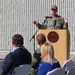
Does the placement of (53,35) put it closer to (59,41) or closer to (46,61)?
(59,41)

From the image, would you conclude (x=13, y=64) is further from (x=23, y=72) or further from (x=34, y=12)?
(x=34, y=12)

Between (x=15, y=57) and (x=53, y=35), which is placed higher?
(x=53, y=35)

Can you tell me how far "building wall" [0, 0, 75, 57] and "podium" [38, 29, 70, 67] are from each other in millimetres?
8142

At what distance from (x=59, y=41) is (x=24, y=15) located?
8557 millimetres

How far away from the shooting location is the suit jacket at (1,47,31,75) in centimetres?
752

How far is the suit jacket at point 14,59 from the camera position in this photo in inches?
296

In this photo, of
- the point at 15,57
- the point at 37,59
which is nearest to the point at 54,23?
the point at 37,59

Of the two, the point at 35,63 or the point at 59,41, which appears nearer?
the point at 35,63

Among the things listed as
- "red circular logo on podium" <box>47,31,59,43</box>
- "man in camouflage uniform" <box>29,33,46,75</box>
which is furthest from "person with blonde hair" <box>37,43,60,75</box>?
"red circular logo on podium" <box>47,31,59,43</box>

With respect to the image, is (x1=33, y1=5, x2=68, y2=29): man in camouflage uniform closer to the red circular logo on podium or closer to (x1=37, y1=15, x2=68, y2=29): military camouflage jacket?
(x1=37, y1=15, x2=68, y2=29): military camouflage jacket

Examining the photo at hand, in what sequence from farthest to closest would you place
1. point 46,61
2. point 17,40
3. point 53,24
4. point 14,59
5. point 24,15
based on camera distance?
point 24,15, point 53,24, point 17,40, point 14,59, point 46,61

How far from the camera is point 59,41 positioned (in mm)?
11039

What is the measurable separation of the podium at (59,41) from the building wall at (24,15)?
26.7 feet

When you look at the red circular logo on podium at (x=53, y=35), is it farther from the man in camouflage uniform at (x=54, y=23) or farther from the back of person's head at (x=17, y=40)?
the back of person's head at (x=17, y=40)
